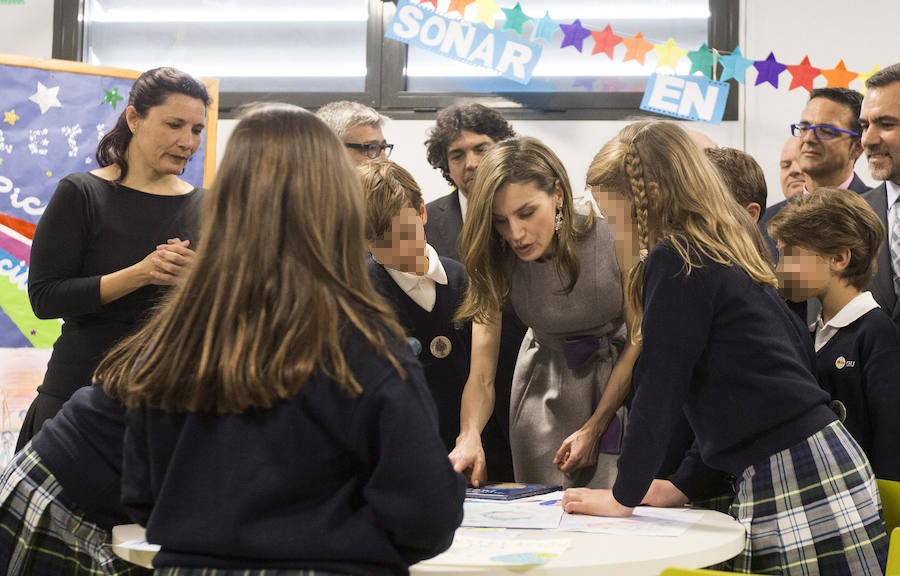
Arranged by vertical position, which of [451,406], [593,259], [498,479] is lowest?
[498,479]

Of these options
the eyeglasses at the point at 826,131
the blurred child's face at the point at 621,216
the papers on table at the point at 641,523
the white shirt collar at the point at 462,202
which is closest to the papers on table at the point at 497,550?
the papers on table at the point at 641,523

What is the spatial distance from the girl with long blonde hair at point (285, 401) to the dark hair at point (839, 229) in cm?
164

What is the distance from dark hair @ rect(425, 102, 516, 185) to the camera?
10.9 ft

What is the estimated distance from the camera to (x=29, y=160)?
4066 mm

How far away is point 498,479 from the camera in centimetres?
279

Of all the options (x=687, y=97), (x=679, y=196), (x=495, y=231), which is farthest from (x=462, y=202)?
(x=687, y=97)

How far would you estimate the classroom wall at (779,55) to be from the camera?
442cm

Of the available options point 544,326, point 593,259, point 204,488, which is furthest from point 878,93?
point 204,488

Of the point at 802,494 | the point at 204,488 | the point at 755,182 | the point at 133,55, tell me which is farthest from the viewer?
the point at 133,55

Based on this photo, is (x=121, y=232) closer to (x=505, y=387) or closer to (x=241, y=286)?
(x=505, y=387)

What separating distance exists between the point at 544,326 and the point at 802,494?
88 cm

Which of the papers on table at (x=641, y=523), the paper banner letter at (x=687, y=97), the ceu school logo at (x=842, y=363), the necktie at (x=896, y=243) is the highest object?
the paper banner letter at (x=687, y=97)

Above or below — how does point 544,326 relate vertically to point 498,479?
above

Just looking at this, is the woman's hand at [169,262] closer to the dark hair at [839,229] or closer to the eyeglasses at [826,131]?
the dark hair at [839,229]
